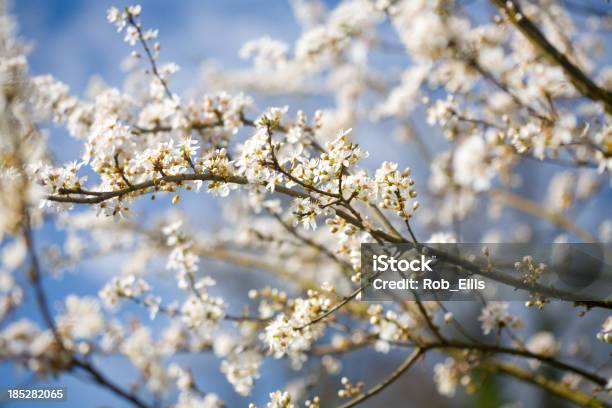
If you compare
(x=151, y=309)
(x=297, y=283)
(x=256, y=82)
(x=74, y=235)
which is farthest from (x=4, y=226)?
(x=256, y=82)

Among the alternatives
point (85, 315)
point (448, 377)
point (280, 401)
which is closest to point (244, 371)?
point (280, 401)

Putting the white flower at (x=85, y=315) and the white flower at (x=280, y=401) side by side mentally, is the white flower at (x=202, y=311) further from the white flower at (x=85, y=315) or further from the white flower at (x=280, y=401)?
the white flower at (x=85, y=315)

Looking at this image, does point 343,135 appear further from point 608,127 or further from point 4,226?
point 4,226

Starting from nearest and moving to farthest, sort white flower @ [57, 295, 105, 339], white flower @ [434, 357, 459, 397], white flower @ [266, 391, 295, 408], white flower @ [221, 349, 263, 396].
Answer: white flower @ [266, 391, 295, 408] < white flower @ [221, 349, 263, 396] < white flower @ [434, 357, 459, 397] < white flower @ [57, 295, 105, 339]

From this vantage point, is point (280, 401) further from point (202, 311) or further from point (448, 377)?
point (448, 377)

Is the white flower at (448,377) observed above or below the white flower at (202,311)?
Result: below

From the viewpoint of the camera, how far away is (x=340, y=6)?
17.3 ft

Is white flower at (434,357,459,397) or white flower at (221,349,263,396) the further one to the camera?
white flower at (434,357,459,397)

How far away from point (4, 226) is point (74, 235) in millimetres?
4408

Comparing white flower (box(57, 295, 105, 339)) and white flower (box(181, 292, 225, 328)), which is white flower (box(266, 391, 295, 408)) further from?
white flower (box(57, 295, 105, 339))

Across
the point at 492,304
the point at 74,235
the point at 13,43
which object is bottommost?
the point at 492,304

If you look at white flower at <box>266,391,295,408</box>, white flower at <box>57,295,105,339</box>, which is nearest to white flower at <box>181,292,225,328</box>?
white flower at <box>266,391,295,408</box>

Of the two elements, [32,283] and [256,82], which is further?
[256,82]

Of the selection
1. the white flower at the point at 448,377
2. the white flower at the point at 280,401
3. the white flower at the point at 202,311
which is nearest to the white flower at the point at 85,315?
the white flower at the point at 202,311
